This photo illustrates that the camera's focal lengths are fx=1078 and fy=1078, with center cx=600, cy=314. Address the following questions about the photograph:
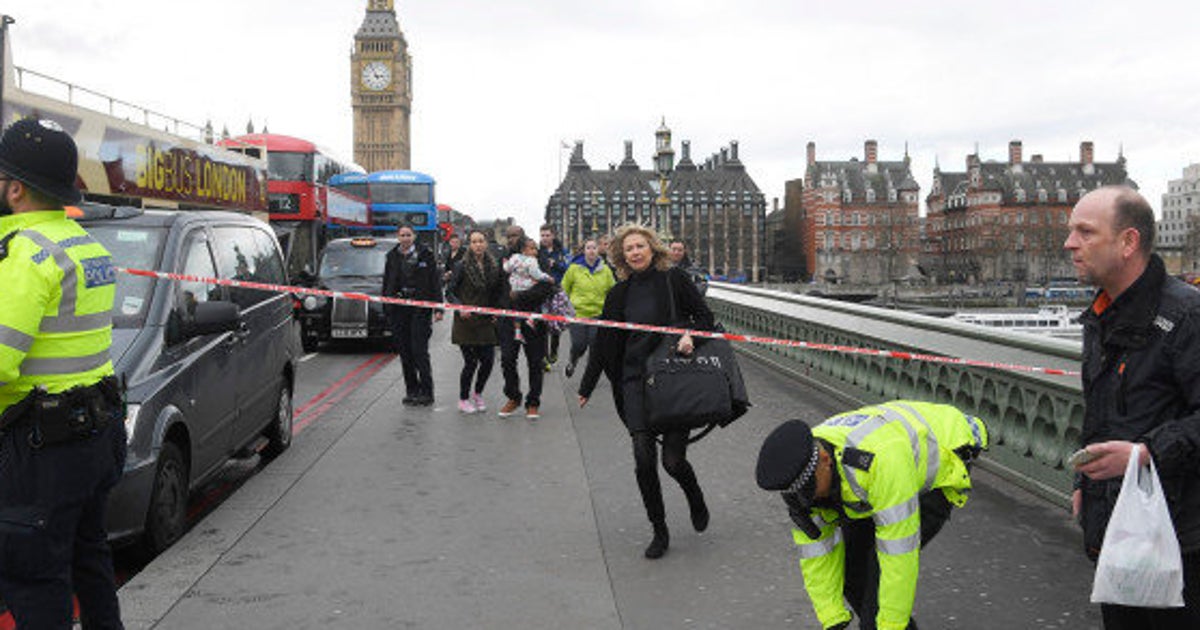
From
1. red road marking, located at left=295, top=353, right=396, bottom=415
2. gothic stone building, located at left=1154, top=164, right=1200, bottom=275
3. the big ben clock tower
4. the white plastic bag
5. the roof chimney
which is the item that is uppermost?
the big ben clock tower

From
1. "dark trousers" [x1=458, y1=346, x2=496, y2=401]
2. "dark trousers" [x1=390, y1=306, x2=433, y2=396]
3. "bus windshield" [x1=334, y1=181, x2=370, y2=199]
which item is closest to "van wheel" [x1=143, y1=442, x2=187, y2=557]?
"dark trousers" [x1=458, y1=346, x2=496, y2=401]

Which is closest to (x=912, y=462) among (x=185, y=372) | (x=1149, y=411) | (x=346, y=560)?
(x=1149, y=411)

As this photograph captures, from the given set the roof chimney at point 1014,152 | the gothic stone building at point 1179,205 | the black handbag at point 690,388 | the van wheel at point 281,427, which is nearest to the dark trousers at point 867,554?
the black handbag at point 690,388

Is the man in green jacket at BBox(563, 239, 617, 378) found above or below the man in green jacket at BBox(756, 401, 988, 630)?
above

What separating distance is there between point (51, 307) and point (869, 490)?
103 inches

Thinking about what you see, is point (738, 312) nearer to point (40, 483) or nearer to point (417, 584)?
point (417, 584)

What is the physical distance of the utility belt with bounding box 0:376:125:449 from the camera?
3.29 meters

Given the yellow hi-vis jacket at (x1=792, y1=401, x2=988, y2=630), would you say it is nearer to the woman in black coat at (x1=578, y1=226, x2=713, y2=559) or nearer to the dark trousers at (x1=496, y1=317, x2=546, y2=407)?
the woman in black coat at (x1=578, y1=226, x2=713, y2=559)

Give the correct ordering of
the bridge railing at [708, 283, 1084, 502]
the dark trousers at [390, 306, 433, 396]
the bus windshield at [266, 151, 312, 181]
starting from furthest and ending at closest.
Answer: the bus windshield at [266, 151, 312, 181]
the dark trousers at [390, 306, 433, 396]
the bridge railing at [708, 283, 1084, 502]

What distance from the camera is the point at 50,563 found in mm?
3336

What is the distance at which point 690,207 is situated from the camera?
16375 centimetres

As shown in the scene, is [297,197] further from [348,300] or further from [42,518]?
[42,518]

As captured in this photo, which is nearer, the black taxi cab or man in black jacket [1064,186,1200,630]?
man in black jacket [1064,186,1200,630]

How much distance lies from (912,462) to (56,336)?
8.96ft
